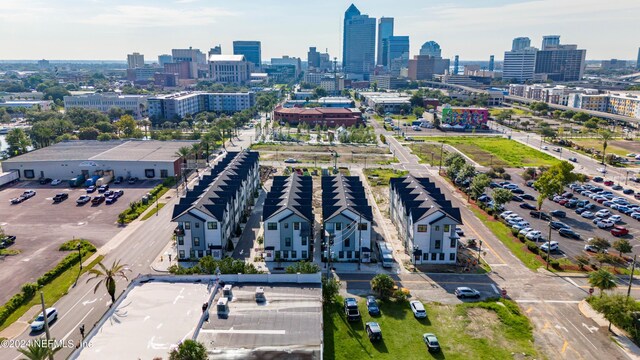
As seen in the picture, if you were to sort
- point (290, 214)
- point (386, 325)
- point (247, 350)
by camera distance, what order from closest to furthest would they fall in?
point (247, 350) → point (386, 325) → point (290, 214)

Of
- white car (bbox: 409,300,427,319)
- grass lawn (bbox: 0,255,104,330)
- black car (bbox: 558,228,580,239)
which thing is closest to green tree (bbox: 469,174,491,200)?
black car (bbox: 558,228,580,239)

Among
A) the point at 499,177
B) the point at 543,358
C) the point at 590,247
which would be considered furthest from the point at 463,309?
the point at 499,177

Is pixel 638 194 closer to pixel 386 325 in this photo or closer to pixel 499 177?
pixel 499 177

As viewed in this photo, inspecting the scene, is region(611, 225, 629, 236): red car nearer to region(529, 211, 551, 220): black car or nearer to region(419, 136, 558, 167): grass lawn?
region(529, 211, 551, 220): black car

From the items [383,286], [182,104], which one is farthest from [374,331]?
[182,104]

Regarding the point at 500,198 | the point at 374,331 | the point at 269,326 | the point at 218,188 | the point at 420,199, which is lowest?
the point at 374,331

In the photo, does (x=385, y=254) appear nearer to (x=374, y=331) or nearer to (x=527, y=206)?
(x=374, y=331)

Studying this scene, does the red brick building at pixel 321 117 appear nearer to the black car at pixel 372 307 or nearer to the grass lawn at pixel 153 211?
the grass lawn at pixel 153 211
